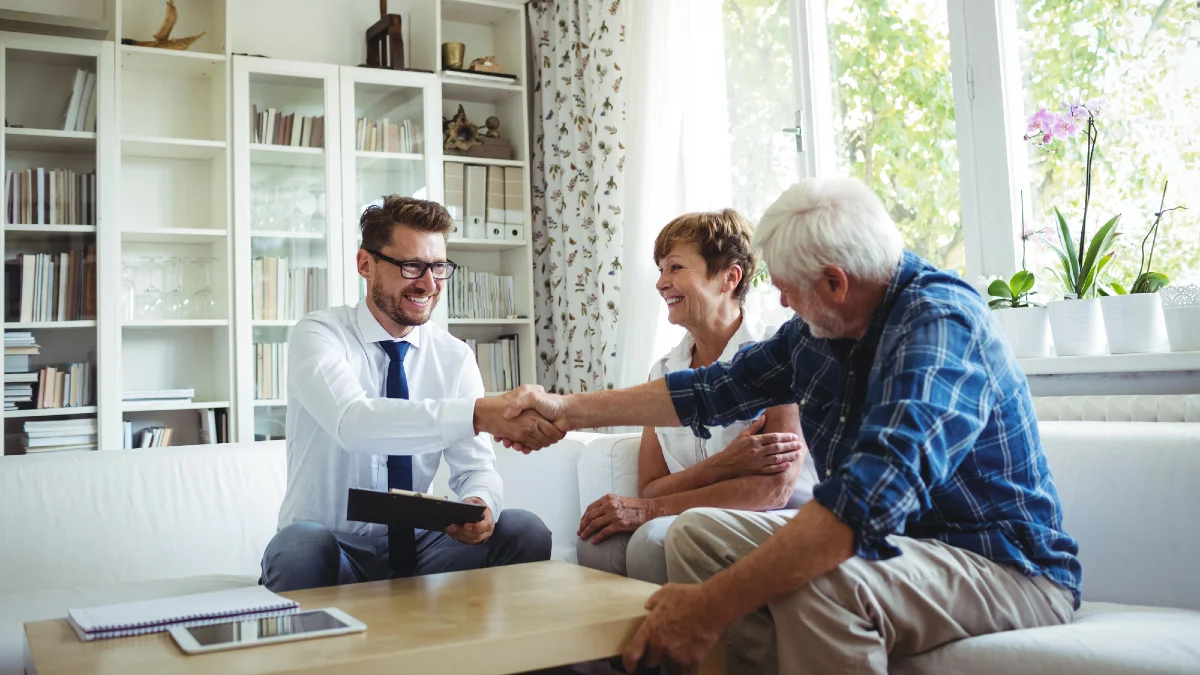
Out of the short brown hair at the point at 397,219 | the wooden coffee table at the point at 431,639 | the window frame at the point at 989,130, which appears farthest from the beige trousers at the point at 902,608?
the window frame at the point at 989,130

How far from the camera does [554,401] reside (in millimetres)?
2051

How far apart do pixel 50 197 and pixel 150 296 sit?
466 millimetres

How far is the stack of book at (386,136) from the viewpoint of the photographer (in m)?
3.97

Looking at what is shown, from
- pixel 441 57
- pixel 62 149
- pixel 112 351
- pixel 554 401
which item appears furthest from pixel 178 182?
pixel 554 401

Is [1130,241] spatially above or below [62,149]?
below

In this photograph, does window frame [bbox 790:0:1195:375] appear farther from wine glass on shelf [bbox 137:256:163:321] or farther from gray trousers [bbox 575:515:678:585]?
wine glass on shelf [bbox 137:256:163:321]

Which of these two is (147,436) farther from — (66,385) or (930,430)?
(930,430)

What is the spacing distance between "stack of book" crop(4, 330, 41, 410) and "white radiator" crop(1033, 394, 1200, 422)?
3.14m

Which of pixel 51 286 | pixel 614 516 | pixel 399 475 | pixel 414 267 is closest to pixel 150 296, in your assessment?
pixel 51 286

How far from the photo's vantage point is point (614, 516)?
2186 millimetres

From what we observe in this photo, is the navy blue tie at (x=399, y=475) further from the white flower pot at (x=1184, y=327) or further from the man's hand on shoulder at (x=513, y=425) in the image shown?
the white flower pot at (x=1184, y=327)

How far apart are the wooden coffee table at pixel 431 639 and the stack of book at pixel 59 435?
221 centimetres

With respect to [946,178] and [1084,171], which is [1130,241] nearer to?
[1084,171]

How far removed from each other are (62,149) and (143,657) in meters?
2.92
